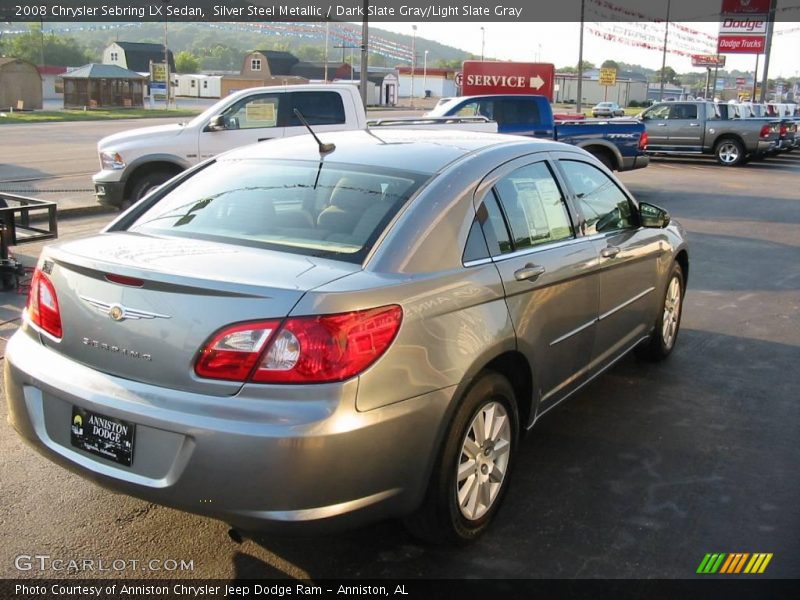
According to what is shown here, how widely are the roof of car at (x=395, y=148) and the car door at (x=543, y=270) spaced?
21 cm

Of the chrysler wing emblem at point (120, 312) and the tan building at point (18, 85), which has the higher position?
the tan building at point (18, 85)

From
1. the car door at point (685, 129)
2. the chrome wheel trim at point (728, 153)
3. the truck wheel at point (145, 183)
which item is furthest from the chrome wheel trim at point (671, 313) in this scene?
the chrome wheel trim at point (728, 153)

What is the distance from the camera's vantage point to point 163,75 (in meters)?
66.6

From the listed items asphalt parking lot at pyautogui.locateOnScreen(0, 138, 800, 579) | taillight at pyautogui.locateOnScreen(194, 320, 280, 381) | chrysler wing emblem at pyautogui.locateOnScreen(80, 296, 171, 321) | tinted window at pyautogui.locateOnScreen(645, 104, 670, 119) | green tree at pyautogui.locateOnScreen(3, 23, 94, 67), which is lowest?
asphalt parking lot at pyautogui.locateOnScreen(0, 138, 800, 579)

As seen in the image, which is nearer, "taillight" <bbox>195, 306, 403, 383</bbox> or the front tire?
"taillight" <bbox>195, 306, 403, 383</bbox>

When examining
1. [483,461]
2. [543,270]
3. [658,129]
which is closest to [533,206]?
[543,270]

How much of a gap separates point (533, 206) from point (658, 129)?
23470 mm

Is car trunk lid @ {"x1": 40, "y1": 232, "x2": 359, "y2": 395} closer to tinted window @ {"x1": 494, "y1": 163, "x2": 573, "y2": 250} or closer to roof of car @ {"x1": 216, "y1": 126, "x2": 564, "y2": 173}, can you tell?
roof of car @ {"x1": 216, "y1": 126, "x2": 564, "y2": 173}

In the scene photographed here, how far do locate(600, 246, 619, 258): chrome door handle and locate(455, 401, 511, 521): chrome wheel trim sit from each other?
1.31 metres

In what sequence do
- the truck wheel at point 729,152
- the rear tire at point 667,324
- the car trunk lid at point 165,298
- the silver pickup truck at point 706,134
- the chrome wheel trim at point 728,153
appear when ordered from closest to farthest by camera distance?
1. the car trunk lid at point 165,298
2. the rear tire at point 667,324
3. the silver pickup truck at point 706,134
4. the truck wheel at point 729,152
5. the chrome wheel trim at point 728,153

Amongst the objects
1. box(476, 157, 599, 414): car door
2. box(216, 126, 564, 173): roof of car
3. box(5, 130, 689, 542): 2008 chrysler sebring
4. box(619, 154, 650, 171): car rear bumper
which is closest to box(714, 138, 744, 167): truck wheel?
box(619, 154, 650, 171): car rear bumper

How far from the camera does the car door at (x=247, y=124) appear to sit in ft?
37.9

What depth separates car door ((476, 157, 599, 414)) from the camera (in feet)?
12.0

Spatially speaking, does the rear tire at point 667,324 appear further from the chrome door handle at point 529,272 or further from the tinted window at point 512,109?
the tinted window at point 512,109
